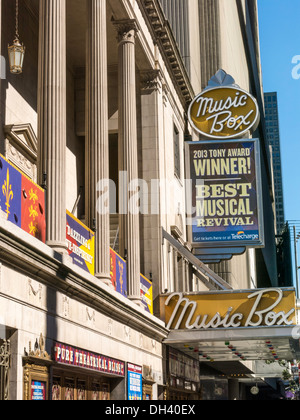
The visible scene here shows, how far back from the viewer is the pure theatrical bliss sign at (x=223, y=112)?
32.8m

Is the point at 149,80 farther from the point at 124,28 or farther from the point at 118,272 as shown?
the point at 118,272

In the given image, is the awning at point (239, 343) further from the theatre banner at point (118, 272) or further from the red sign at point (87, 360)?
the red sign at point (87, 360)

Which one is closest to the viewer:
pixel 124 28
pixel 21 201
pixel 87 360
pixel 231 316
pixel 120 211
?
pixel 21 201

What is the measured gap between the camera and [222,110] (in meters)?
33.3

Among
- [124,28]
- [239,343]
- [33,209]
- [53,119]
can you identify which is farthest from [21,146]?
[239,343]

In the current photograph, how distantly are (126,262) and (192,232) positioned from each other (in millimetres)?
7324

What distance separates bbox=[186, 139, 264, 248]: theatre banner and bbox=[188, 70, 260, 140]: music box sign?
0.57 m

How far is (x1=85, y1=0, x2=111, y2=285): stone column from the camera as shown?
20.9 metres

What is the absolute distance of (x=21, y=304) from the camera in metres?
13.9

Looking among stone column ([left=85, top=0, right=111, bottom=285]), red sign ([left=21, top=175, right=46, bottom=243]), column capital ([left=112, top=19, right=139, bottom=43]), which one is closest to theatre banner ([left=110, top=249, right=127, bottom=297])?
stone column ([left=85, top=0, right=111, bottom=285])

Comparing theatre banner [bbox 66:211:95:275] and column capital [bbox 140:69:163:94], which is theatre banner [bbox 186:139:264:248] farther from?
theatre banner [bbox 66:211:95:275]

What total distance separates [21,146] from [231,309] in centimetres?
1064
